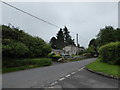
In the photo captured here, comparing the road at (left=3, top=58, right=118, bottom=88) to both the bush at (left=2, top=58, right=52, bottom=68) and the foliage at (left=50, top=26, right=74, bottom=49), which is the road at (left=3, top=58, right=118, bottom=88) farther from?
the foliage at (left=50, top=26, right=74, bottom=49)

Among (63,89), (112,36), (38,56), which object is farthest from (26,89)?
(112,36)

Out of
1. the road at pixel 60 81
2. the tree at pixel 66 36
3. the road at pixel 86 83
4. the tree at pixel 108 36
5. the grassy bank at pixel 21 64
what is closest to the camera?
the road at pixel 86 83

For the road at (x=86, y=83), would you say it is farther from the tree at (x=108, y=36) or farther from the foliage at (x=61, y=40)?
the foliage at (x=61, y=40)

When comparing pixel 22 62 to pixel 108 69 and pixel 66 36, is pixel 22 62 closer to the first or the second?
pixel 108 69

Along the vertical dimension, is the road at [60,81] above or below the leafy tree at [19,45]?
below

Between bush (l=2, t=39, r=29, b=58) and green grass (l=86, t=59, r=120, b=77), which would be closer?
green grass (l=86, t=59, r=120, b=77)

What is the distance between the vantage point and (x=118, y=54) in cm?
991

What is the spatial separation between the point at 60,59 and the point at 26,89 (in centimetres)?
1519

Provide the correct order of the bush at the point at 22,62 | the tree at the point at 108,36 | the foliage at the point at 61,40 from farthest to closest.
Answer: the foliage at the point at 61,40, the tree at the point at 108,36, the bush at the point at 22,62

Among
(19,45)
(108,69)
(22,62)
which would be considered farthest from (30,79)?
(108,69)

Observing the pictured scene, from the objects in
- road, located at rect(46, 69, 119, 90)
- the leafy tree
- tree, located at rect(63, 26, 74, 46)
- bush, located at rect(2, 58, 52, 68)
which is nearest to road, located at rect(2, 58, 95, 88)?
road, located at rect(46, 69, 119, 90)

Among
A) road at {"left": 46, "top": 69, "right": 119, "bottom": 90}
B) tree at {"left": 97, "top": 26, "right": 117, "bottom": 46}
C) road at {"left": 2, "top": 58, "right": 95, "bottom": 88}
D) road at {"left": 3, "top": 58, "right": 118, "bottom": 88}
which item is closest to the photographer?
road at {"left": 46, "top": 69, "right": 119, "bottom": 90}

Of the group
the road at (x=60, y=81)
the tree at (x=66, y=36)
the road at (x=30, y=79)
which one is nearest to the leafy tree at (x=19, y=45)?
the road at (x=30, y=79)

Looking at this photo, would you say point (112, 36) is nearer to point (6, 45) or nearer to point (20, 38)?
point (20, 38)
